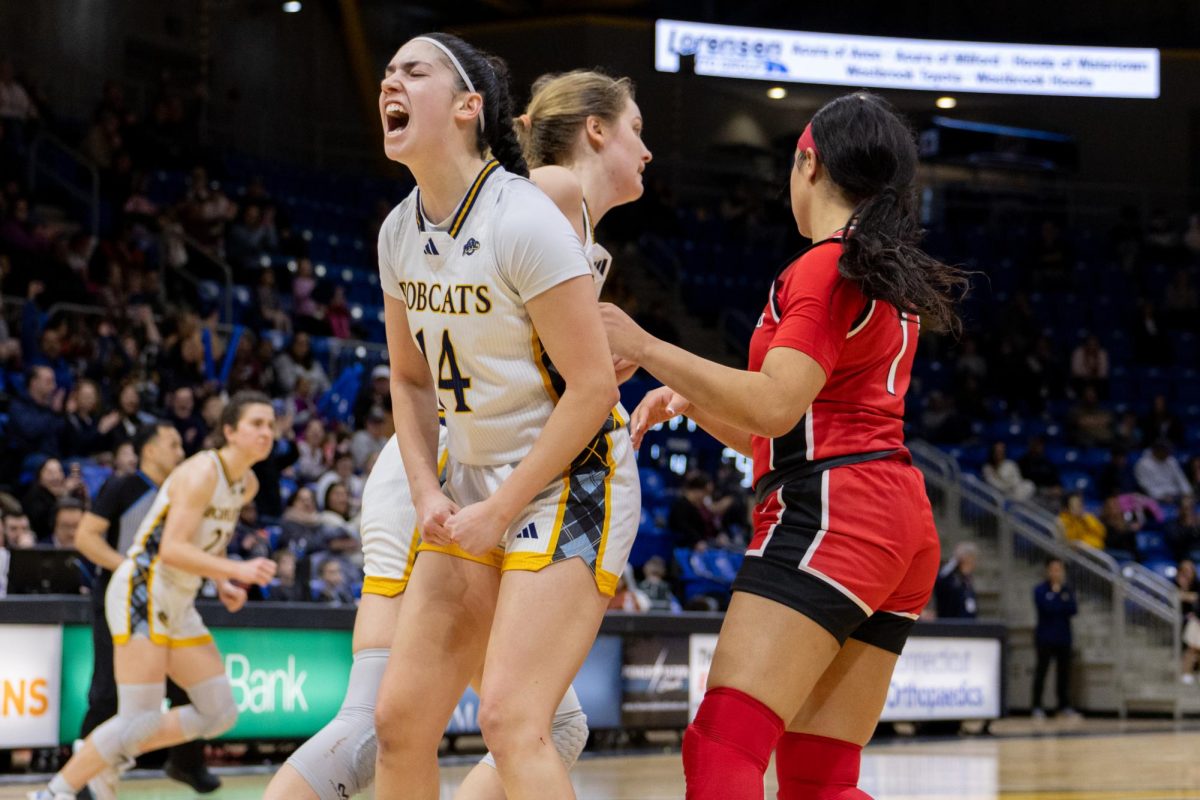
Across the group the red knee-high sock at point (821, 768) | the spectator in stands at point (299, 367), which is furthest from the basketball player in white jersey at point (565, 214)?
the spectator in stands at point (299, 367)

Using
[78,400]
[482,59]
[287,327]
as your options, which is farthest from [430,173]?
[287,327]

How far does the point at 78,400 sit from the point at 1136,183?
→ 18013 mm

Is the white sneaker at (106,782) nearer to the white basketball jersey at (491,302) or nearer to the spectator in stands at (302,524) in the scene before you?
the white basketball jersey at (491,302)

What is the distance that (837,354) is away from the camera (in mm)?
3457

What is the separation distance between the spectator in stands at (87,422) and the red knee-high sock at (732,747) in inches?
376

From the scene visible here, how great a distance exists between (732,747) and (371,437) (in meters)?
10.9

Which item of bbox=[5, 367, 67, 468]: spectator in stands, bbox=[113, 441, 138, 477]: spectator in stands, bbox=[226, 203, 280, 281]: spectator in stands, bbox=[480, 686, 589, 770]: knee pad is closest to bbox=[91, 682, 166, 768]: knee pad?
bbox=[480, 686, 589, 770]: knee pad

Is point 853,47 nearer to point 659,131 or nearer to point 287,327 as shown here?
point 659,131

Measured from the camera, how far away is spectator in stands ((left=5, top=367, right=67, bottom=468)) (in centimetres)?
1188

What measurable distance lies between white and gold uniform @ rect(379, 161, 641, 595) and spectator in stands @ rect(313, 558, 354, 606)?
796cm

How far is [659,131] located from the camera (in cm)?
2389

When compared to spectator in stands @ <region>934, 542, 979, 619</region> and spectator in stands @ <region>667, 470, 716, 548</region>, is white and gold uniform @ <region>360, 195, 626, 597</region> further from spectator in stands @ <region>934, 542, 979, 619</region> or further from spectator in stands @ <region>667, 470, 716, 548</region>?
spectator in stands @ <region>934, 542, 979, 619</region>

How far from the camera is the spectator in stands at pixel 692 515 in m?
14.8

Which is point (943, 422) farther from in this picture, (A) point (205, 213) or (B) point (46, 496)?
(B) point (46, 496)
